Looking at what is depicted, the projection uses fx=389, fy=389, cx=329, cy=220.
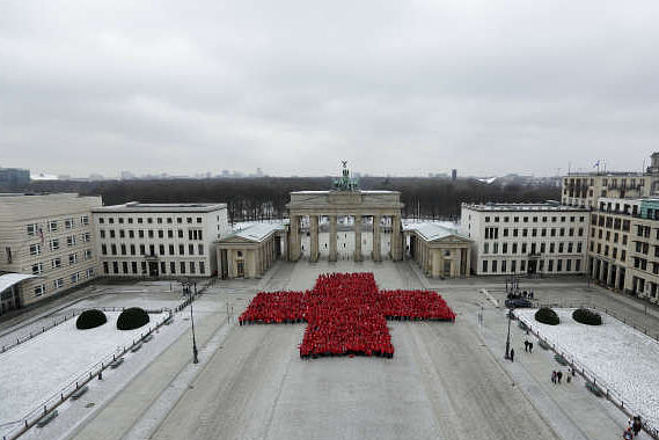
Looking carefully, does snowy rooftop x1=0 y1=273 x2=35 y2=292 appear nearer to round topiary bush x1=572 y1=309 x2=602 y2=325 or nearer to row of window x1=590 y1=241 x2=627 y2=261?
round topiary bush x1=572 y1=309 x2=602 y2=325

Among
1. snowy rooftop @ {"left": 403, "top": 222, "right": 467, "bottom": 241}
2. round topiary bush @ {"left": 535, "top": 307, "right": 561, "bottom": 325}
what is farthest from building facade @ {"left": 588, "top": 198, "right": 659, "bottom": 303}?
snowy rooftop @ {"left": 403, "top": 222, "right": 467, "bottom": 241}

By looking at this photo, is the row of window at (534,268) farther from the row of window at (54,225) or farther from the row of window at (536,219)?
the row of window at (54,225)

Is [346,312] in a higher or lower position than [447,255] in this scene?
lower

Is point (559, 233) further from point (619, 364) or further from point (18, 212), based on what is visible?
point (18, 212)

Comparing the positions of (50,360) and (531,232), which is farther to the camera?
(531,232)

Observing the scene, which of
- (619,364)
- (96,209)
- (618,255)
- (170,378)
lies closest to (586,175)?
(618,255)

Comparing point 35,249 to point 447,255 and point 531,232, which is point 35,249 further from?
point 531,232

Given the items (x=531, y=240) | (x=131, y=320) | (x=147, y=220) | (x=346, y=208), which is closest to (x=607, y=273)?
(x=531, y=240)
